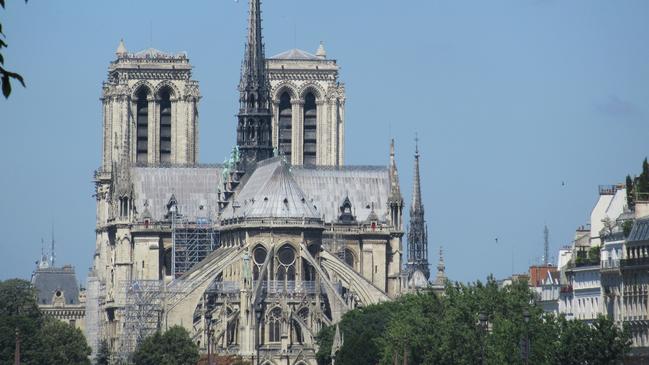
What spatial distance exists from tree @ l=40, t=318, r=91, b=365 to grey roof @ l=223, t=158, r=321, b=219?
1471cm

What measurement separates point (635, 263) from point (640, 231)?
164 cm

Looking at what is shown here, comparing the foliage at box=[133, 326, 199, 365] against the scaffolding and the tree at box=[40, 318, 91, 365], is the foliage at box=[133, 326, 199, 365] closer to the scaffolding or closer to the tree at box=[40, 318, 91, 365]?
the tree at box=[40, 318, 91, 365]

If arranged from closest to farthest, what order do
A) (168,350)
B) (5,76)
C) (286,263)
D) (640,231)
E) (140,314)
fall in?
1. (5,76)
2. (640,231)
3. (168,350)
4. (140,314)
5. (286,263)

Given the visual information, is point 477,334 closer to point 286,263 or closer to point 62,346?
point 62,346

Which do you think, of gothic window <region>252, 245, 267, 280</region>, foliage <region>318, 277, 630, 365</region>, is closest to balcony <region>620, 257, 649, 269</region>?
foliage <region>318, 277, 630, 365</region>

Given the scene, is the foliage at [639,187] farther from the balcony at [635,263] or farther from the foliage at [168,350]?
the foliage at [168,350]

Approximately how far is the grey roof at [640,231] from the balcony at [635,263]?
2.83ft

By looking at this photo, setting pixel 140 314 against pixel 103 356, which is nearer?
pixel 103 356

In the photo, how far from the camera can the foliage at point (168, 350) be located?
172 m

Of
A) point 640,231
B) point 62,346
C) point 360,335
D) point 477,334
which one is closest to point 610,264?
point 640,231

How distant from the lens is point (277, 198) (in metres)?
194

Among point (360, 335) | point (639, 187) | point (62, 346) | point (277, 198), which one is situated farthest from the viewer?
point (277, 198)

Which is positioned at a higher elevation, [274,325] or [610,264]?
[274,325]

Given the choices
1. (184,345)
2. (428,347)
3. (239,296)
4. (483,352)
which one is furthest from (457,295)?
(239,296)
